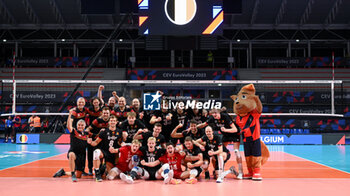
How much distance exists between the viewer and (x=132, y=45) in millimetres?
27984

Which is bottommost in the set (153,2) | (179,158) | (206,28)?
(179,158)

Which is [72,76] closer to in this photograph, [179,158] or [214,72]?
[214,72]

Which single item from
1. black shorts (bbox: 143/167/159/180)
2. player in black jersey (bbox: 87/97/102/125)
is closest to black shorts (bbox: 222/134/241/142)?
black shorts (bbox: 143/167/159/180)

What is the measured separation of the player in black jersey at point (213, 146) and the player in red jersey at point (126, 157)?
4.76 ft

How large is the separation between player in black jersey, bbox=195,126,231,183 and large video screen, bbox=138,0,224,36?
36.5 ft

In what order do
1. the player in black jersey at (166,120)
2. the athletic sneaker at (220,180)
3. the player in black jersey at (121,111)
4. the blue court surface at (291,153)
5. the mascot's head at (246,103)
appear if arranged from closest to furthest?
the athletic sneaker at (220,180), the mascot's head at (246,103), the player in black jersey at (121,111), the player in black jersey at (166,120), the blue court surface at (291,153)

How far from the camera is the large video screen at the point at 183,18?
17891mm

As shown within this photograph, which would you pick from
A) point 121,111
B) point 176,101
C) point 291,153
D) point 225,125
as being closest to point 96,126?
point 121,111

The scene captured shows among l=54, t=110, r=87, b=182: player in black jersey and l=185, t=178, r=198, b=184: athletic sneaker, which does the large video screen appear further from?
l=185, t=178, r=198, b=184: athletic sneaker

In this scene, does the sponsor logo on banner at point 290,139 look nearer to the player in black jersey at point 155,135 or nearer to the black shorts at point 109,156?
the player in black jersey at point 155,135

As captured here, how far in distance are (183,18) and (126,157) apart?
12009 mm

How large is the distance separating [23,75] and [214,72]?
15.3 m

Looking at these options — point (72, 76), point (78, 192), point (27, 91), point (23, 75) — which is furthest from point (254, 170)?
point (23, 75)

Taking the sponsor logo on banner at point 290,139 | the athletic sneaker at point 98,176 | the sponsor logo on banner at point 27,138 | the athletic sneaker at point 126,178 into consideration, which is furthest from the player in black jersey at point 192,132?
the sponsor logo on banner at point 27,138
